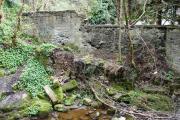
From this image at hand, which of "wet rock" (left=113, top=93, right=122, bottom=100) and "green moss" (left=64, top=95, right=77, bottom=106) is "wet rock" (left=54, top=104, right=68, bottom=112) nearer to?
"green moss" (left=64, top=95, right=77, bottom=106)

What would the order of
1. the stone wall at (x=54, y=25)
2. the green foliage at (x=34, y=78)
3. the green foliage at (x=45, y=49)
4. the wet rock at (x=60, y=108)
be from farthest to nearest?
the stone wall at (x=54, y=25), the green foliage at (x=45, y=49), the green foliage at (x=34, y=78), the wet rock at (x=60, y=108)

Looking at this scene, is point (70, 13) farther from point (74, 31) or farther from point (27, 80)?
point (27, 80)

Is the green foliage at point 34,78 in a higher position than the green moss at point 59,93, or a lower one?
higher

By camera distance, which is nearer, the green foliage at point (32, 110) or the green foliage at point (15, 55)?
the green foliage at point (32, 110)

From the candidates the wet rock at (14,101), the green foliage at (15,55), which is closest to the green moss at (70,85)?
the wet rock at (14,101)

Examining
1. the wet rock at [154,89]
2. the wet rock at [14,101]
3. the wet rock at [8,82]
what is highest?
the wet rock at [8,82]

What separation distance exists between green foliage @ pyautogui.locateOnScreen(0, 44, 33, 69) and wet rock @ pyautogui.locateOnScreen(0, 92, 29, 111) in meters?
1.59

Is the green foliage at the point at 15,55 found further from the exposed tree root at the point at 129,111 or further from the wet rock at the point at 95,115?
the wet rock at the point at 95,115

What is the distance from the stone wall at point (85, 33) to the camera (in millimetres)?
14852

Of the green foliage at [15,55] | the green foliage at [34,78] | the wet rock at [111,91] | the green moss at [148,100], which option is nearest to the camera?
the green moss at [148,100]

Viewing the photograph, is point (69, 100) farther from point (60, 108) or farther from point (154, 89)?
point (154, 89)

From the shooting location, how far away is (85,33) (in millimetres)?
15922

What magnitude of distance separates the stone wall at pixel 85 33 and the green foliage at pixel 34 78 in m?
2.47

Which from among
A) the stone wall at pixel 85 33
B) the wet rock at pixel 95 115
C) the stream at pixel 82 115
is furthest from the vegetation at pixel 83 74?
the wet rock at pixel 95 115
